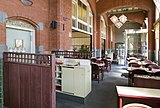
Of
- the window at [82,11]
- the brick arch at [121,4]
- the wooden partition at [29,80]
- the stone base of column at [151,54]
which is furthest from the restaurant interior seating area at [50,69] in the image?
the brick arch at [121,4]

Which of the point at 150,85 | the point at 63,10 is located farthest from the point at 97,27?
the point at 150,85

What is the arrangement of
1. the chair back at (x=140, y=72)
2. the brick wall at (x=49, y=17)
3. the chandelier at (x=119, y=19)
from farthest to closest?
1. the chandelier at (x=119, y=19)
2. the brick wall at (x=49, y=17)
3. the chair back at (x=140, y=72)

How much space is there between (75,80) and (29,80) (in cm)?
150

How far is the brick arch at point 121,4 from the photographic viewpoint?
11531mm

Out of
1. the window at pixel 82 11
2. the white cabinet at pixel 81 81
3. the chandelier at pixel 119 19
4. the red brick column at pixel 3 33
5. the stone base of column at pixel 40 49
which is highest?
the window at pixel 82 11

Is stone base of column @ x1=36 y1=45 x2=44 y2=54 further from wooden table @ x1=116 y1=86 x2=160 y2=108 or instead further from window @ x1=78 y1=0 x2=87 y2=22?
window @ x1=78 y1=0 x2=87 y2=22

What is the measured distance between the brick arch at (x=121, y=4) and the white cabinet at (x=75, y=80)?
9.33m

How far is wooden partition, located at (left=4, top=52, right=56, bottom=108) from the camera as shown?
9.99 feet

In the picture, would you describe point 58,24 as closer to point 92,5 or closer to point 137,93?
point 137,93

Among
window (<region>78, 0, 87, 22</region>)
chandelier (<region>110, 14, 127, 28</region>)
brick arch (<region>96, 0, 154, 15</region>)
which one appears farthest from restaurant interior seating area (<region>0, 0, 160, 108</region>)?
brick arch (<region>96, 0, 154, 15</region>)

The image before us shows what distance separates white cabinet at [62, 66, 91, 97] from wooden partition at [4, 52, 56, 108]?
142cm

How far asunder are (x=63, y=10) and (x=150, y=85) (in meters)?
4.79

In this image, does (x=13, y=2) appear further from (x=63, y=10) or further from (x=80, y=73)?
(x=80, y=73)

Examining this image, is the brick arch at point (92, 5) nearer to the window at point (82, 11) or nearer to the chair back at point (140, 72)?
the window at point (82, 11)
